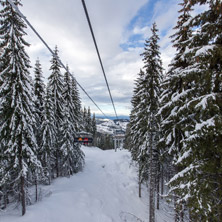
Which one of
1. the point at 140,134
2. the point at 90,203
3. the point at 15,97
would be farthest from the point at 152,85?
the point at 90,203

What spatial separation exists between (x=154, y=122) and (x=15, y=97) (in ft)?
36.2

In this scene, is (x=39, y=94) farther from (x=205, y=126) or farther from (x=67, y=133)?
(x=205, y=126)

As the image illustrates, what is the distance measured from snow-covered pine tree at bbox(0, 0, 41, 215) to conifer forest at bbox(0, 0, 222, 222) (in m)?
0.06

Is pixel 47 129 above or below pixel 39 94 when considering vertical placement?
below

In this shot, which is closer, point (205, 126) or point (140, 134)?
point (205, 126)

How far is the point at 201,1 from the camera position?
13.9 feet

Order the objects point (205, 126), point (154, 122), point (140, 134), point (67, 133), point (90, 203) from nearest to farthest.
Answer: point (205, 126), point (154, 122), point (90, 203), point (140, 134), point (67, 133)

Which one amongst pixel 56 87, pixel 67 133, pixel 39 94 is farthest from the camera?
pixel 67 133

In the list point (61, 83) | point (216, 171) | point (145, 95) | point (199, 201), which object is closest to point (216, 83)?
point (216, 171)

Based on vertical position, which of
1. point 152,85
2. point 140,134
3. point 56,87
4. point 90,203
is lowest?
point 90,203

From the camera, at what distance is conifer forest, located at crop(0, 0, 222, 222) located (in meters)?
A: 3.96

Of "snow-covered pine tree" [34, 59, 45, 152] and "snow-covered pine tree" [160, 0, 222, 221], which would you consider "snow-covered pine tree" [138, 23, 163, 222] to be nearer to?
"snow-covered pine tree" [160, 0, 222, 221]

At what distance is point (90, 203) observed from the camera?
43.7 ft

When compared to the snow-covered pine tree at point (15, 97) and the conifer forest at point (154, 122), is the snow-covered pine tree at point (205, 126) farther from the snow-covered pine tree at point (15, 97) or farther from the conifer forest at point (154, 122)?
the snow-covered pine tree at point (15, 97)
